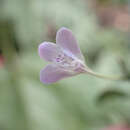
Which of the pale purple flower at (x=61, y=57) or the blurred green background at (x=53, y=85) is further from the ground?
the pale purple flower at (x=61, y=57)

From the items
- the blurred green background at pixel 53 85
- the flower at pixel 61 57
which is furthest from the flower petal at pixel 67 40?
the blurred green background at pixel 53 85

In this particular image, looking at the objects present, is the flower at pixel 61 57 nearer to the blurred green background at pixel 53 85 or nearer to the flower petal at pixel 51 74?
the flower petal at pixel 51 74

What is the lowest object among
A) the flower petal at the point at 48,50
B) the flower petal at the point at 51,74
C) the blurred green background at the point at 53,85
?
the blurred green background at the point at 53,85

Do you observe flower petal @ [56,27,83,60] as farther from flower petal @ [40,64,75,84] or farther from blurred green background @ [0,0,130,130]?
blurred green background @ [0,0,130,130]

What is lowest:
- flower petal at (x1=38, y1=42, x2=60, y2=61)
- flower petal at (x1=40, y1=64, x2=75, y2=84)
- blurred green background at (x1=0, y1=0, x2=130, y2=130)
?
blurred green background at (x1=0, y1=0, x2=130, y2=130)

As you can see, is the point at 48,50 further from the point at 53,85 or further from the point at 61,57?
the point at 53,85

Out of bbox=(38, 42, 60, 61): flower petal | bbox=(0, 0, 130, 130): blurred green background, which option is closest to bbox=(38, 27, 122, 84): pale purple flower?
bbox=(38, 42, 60, 61): flower petal

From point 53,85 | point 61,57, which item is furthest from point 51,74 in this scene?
point 53,85
